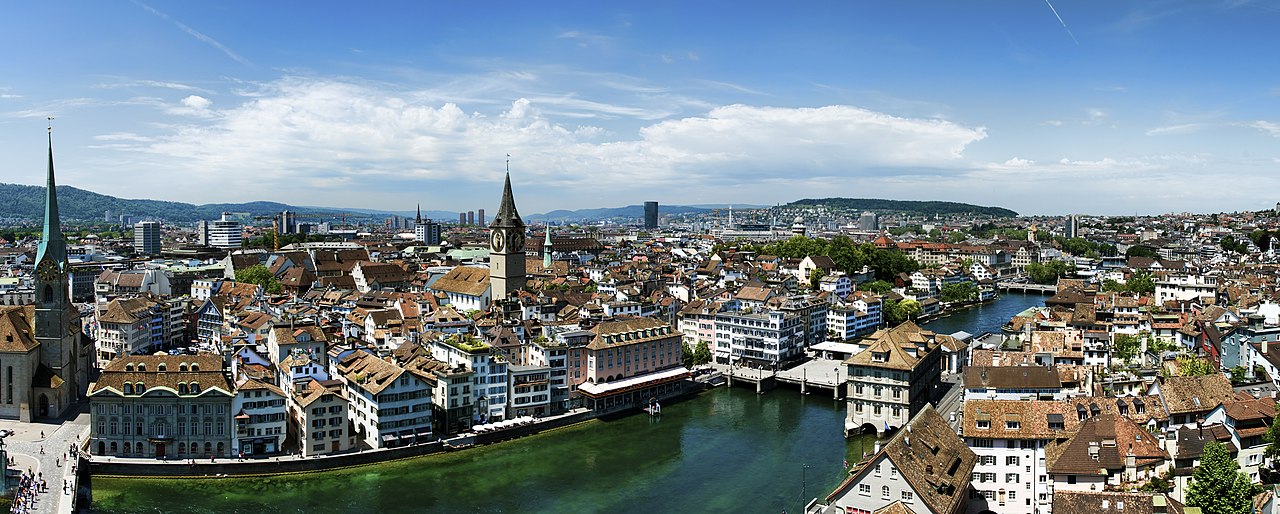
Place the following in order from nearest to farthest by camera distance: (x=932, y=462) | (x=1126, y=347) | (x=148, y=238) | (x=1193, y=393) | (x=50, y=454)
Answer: (x=932, y=462) → (x=1193, y=393) → (x=50, y=454) → (x=1126, y=347) → (x=148, y=238)

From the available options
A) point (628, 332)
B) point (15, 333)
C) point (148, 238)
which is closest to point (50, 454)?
point (15, 333)

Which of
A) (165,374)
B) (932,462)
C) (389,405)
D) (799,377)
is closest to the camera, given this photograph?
(932,462)

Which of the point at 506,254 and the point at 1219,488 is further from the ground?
the point at 506,254

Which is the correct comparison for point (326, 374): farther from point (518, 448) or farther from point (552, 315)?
point (552, 315)

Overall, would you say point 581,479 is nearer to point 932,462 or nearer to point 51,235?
point 932,462

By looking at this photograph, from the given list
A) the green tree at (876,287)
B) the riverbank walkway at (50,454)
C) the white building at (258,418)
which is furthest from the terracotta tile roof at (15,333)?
the green tree at (876,287)

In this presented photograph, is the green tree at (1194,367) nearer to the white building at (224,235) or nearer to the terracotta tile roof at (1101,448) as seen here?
the terracotta tile roof at (1101,448)

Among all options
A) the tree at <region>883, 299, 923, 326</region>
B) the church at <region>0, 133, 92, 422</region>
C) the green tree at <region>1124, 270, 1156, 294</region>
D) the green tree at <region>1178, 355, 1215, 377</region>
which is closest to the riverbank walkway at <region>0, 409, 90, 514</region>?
the church at <region>0, 133, 92, 422</region>
